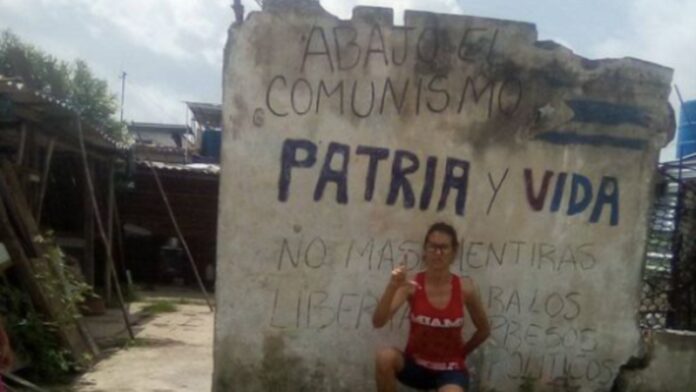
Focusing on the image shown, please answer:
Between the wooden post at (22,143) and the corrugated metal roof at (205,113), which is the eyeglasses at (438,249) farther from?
the corrugated metal roof at (205,113)

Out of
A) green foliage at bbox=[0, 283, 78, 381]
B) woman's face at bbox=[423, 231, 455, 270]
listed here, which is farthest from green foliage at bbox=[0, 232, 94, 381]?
woman's face at bbox=[423, 231, 455, 270]

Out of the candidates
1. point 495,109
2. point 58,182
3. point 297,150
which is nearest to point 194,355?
point 297,150

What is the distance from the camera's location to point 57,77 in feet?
70.3

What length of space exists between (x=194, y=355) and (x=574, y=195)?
420 cm

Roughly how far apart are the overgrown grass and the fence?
7047 mm

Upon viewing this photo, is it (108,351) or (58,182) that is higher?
(58,182)

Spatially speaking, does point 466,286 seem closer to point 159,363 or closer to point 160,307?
point 159,363

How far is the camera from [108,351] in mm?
8227

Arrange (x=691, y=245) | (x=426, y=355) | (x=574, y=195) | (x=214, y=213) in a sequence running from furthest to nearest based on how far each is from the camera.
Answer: (x=214, y=213) → (x=691, y=245) → (x=574, y=195) → (x=426, y=355)

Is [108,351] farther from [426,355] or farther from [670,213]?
[670,213]

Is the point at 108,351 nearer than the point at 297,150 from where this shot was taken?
No

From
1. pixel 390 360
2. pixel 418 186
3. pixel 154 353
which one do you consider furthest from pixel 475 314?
pixel 154 353

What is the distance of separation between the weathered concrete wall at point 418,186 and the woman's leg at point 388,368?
587 mm

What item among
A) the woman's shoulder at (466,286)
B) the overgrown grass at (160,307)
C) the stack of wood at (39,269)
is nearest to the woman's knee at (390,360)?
the woman's shoulder at (466,286)
